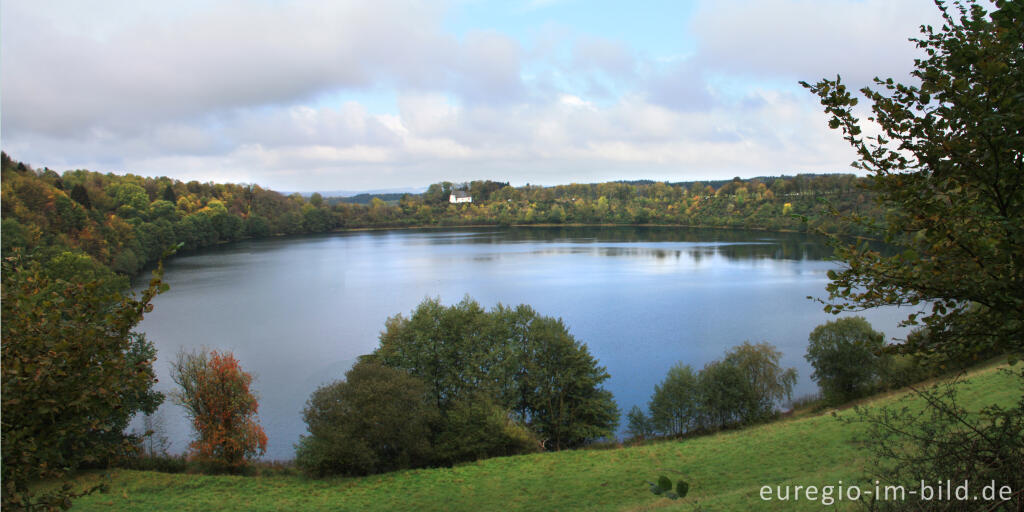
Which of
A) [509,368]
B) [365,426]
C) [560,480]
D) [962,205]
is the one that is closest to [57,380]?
[962,205]

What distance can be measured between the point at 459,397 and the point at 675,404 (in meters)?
6.21

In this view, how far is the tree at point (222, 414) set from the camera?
45.5ft

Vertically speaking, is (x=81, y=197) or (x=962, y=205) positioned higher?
(x=81, y=197)

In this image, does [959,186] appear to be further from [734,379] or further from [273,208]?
[273,208]

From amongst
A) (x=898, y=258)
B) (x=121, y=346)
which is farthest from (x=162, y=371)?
(x=898, y=258)

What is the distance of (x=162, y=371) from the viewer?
20328 mm

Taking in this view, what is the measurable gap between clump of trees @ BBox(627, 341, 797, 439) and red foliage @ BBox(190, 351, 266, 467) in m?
10.5

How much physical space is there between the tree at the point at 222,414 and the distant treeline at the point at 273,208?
37.7 feet

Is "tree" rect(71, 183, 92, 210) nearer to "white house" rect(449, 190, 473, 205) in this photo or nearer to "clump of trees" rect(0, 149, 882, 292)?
"clump of trees" rect(0, 149, 882, 292)

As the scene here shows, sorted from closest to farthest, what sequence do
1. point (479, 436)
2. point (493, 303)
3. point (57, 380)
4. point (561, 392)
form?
point (57, 380) < point (479, 436) < point (561, 392) < point (493, 303)

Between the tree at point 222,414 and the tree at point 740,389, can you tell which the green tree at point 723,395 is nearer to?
the tree at point 740,389

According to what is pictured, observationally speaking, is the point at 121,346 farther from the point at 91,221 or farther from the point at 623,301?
the point at 91,221

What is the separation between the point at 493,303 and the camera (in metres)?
30.6

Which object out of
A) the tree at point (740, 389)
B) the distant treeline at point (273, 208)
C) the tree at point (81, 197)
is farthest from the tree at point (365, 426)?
the tree at point (81, 197)
